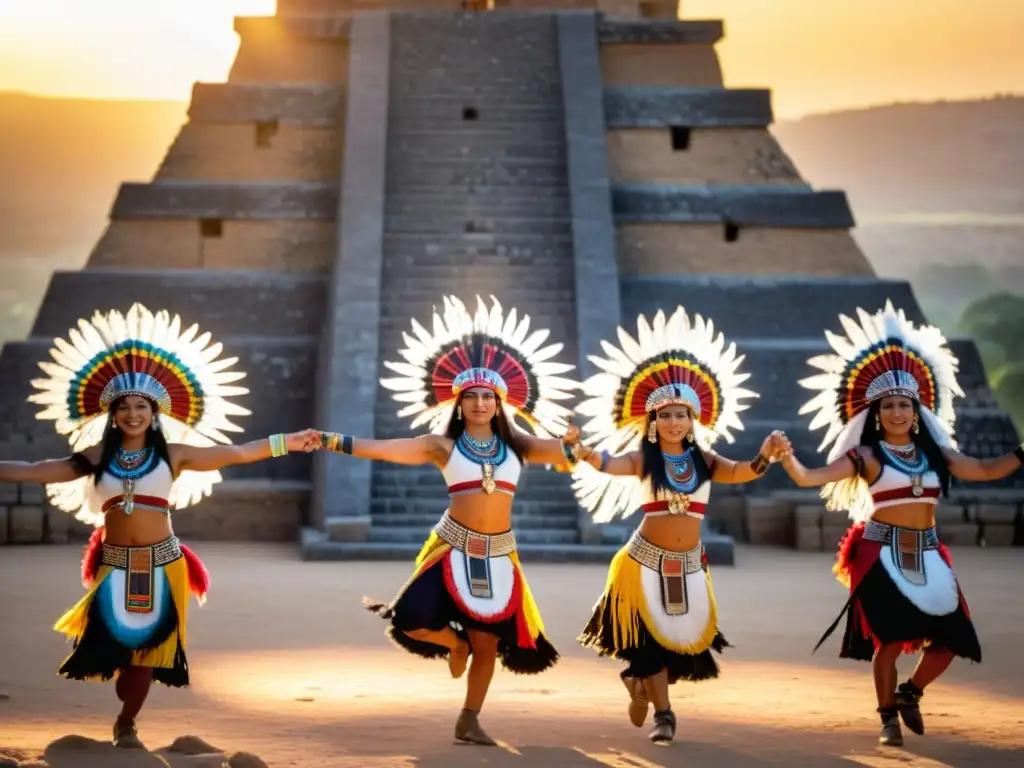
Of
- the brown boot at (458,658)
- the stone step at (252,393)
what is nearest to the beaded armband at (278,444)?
the brown boot at (458,658)

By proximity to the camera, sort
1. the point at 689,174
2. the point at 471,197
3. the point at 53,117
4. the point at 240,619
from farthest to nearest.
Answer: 1. the point at 53,117
2. the point at 689,174
3. the point at 471,197
4. the point at 240,619

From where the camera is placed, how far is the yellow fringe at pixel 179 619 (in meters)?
8.54

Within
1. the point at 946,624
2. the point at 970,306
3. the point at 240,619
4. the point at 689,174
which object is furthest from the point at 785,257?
the point at 970,306

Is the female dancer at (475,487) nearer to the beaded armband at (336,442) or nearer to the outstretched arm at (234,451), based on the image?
the beaded armband at (336,442)

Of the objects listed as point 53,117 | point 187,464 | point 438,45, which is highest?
point 53,117

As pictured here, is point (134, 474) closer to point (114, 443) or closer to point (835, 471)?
point (114, 443)

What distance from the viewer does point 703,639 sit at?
912cm

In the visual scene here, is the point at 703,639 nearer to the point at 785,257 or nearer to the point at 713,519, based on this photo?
the point at 713,519

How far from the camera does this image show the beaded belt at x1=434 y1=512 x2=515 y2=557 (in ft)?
29.5

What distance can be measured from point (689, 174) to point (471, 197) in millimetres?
3469

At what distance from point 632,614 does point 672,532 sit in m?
0.49

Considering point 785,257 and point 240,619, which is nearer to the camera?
point 240,619

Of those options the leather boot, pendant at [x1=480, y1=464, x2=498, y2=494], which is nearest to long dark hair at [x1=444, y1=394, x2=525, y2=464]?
pendant at [x1=480, y1=464, x2=498, y2=494]

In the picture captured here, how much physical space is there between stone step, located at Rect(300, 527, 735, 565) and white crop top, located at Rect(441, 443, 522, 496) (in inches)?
333
